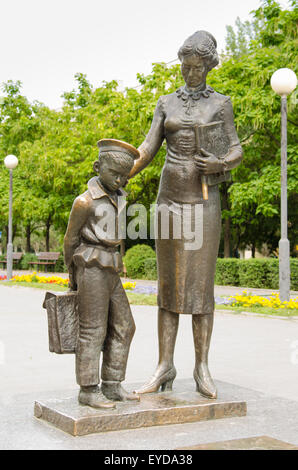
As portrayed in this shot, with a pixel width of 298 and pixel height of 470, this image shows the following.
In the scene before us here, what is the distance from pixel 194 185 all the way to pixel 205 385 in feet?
4.82

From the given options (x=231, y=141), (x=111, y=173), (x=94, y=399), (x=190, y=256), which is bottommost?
(x=94, y=399)

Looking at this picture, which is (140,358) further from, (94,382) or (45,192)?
(45,192)

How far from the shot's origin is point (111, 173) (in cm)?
412

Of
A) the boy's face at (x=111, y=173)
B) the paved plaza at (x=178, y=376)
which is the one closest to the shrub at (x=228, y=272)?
the paved plaza at (x=178, y=376)

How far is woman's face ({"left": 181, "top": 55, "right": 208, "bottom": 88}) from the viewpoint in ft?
A: 14.9

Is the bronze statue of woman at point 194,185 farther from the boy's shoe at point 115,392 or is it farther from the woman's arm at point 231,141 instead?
the boy's shoe at point 115,392

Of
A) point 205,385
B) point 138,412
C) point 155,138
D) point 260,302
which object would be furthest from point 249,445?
point 260,302

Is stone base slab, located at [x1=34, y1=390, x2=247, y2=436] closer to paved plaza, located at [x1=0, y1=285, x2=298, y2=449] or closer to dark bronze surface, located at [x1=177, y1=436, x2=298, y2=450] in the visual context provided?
paved plaza, located at [x1=0, y1=285, x2=298, y2=449]

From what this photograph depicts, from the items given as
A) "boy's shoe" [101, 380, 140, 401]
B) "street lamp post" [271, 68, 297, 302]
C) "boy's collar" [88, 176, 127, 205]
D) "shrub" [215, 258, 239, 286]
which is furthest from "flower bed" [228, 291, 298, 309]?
"boy's collar" [88, 176, 127, 205]

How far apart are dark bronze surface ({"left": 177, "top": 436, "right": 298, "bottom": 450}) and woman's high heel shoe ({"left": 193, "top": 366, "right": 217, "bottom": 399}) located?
654 mm

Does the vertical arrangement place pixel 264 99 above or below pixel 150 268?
above

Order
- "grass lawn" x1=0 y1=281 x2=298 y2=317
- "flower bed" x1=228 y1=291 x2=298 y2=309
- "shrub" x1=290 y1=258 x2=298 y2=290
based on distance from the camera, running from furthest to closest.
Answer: "shrub" x1=290 y1=258 x2=298 y2=290 < "flower bed" x1=228 y1=291 x2=298 y2=309 < "grass lawn" x1=0 y1=281 x2=298 y2=317

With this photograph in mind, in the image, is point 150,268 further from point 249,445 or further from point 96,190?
point 249,445

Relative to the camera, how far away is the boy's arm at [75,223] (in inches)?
159
